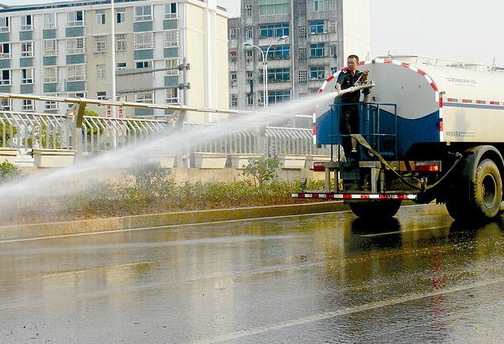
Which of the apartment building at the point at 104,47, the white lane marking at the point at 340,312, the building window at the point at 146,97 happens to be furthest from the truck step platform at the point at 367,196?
the building window at the point at 146,97

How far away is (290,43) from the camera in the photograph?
360ft

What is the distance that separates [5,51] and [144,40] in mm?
15436

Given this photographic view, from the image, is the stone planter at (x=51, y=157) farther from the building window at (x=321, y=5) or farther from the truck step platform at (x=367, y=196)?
the building window at (x=321, y=5)

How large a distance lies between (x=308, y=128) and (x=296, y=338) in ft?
67.3

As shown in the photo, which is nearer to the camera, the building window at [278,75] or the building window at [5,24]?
the building window at [5,24]

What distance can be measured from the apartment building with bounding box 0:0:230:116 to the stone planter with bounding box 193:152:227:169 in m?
66.7

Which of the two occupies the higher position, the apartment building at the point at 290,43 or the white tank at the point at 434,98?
the apartment building at the point at 290,43

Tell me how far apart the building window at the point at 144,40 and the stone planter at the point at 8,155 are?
7555 centimetres

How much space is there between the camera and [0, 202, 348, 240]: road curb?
1534cm

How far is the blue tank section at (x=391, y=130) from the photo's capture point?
16.3m

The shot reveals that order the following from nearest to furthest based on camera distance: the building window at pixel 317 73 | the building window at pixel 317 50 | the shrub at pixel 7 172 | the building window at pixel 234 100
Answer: the shrub at pixel 7 172
the building window at pixel 317 50
the building window at pixel 317 73
the building window at pixel 234 100

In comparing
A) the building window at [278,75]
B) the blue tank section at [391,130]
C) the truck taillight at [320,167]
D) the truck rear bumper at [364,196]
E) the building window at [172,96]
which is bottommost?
the truck rear bumper at [364,196]

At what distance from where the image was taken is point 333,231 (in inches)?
598

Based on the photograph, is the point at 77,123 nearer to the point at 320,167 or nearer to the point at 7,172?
the point at 7,172
